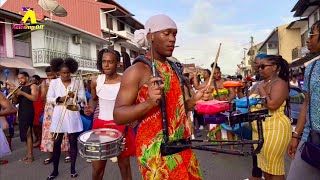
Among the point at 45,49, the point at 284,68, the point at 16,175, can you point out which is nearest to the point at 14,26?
the point at 45,49

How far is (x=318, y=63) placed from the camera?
273 centimetres

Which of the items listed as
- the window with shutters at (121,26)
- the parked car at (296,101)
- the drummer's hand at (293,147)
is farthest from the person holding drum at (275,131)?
the window with shutters at (121,26)

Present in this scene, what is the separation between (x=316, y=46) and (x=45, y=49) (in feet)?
80.5

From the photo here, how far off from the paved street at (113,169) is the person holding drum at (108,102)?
1.39 m


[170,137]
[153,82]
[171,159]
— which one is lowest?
[171,159]

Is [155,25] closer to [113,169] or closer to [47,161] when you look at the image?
[113,169]

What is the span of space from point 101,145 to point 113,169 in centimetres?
347

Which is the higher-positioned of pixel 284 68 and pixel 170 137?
pixel 284 68

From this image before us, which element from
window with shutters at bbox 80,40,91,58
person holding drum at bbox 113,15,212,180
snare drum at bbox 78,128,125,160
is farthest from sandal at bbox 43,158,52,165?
window with shutters at bbox 80,40,91,58

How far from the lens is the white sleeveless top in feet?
13.0

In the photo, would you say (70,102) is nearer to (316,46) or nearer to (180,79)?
(180,79)

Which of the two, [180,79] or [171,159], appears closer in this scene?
[171,159]

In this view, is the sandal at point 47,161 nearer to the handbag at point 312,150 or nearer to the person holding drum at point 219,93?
the person holding drum at point 219,93

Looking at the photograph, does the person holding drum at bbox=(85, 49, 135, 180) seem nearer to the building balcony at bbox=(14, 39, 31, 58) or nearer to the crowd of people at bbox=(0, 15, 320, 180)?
the crowd of people at bbox=(0, 15, 320, 180)
